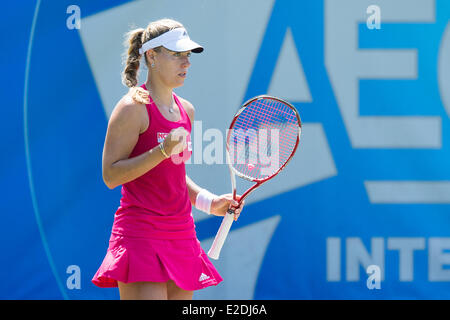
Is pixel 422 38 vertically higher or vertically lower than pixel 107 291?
higher

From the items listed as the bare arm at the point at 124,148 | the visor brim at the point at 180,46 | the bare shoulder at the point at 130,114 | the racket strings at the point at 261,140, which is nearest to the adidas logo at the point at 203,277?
the bare arm at the point at 124,148

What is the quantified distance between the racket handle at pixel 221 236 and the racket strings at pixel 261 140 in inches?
25.3

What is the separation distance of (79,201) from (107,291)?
1.97 feet

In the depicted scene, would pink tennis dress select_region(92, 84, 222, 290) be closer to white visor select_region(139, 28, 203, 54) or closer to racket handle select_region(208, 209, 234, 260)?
racket handle select_region(208, 209, 234, 260)

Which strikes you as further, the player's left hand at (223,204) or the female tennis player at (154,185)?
the player's left hand at (223,204)

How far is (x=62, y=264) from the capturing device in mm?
4152

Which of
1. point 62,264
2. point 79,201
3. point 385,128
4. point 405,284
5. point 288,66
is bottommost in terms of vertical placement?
point 405,284

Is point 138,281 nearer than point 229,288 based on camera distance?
Yes

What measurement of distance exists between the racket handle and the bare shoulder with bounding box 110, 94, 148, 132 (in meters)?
0.55

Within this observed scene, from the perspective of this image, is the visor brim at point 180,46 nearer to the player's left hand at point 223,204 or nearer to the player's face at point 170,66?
the player's face at point 170,66

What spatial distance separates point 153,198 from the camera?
8.75 feet

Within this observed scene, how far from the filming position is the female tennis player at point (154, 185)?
2596 mm
